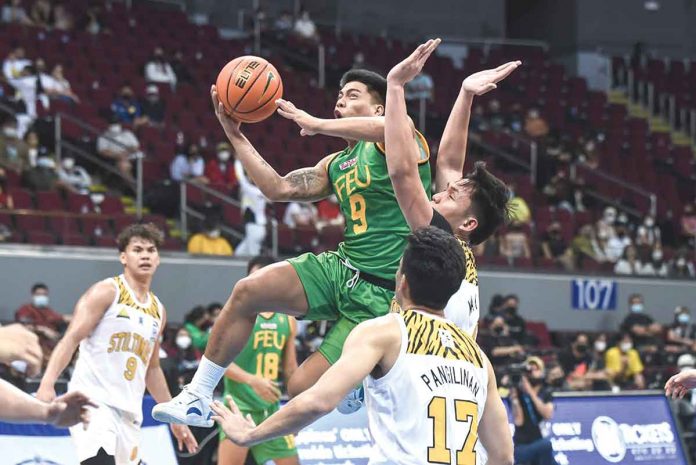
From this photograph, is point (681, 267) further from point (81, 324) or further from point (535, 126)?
point (81, 324)

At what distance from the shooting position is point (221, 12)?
2616cm

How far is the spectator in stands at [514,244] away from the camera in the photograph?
19.6 meters

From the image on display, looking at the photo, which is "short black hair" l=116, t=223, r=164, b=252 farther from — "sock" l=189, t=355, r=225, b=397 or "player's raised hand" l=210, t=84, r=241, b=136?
"sock" l=189, t=355, r=225, b=397

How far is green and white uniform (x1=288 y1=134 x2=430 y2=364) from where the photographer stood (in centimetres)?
658

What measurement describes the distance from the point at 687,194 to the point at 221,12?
10.5 m

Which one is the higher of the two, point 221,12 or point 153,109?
point 221,12

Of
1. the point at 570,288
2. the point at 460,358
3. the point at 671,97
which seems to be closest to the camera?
the point at 460,358

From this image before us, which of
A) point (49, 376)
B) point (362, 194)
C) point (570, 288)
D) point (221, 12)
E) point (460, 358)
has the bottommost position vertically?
point (570, 288)

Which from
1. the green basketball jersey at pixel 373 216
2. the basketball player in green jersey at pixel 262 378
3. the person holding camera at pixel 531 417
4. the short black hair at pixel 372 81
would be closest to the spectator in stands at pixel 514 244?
the person holding camera at pixel 531 417

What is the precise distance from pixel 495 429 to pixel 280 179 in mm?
2418

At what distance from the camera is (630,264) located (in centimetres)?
2086

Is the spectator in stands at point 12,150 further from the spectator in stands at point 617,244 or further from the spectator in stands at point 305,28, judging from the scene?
the spectator in stands at point 305,28

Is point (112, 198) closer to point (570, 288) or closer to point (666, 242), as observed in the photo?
point (570, 288)

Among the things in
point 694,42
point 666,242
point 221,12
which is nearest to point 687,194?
point 666,242
